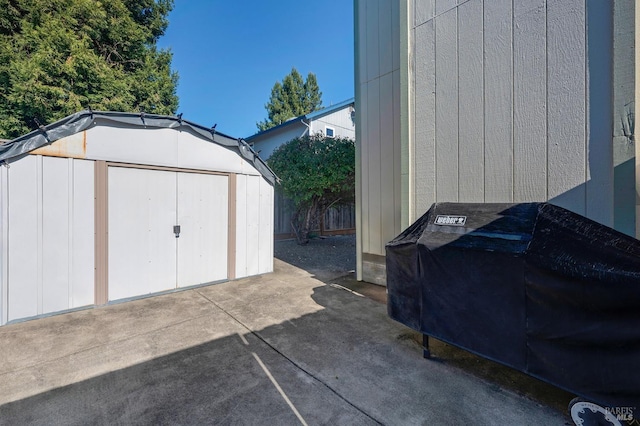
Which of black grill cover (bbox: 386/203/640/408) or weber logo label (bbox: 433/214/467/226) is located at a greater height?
weber logo label (bbox: 433/214/467/226)

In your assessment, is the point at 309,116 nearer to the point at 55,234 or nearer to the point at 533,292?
the point at 55,234

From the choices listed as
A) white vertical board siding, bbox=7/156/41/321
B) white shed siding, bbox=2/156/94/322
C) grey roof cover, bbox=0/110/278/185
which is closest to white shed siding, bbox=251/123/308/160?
grey roof cover, bbox=0/110/278/185

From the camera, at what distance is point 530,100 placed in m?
2.47

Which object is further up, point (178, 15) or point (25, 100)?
point (178, 15)

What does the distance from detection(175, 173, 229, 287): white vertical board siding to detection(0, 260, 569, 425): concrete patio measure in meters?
1.02

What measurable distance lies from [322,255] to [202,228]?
337 centimetres

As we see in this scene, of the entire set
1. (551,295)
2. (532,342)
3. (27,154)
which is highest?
(27,154)

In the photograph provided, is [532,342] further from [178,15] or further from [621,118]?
[178,15]

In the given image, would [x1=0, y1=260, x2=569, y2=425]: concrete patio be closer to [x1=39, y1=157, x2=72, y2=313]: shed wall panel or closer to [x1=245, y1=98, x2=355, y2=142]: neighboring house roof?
[x1=39, y1=157, x2=72, y2=313]: shed wall panel

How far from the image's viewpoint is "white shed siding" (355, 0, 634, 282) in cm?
214

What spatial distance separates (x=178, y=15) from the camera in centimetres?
1106

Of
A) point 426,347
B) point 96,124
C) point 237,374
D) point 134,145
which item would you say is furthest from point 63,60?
point 426,347

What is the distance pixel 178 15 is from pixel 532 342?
14.7 m

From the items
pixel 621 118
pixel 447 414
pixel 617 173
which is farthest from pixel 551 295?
pixel 621 118
